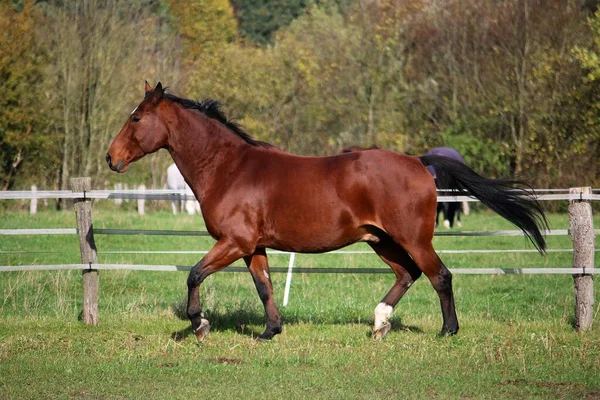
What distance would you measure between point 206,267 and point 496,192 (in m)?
2.93

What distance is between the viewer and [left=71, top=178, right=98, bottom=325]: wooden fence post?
9789 millimetres

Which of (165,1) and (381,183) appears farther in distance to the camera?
(165,1)

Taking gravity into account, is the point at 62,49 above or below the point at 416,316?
above

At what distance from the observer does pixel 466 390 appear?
6.68 meters

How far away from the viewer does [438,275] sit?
8.55 meters

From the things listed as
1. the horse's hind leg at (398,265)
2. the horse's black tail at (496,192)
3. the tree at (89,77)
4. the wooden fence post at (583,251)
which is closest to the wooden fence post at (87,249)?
the horse's hind leg at (398,265)

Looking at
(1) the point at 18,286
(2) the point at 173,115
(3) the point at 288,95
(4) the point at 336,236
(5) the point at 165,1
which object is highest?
(5) the point at 165,1

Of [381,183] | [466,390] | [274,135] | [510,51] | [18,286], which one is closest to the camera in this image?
[466,390]

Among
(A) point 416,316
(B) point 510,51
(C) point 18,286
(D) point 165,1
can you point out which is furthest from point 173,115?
(D) point 165,1

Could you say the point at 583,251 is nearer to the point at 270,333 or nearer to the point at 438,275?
the point at 438,275

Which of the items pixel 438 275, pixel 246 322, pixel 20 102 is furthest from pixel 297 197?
pixel 20 102

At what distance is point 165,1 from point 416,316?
43551 mm

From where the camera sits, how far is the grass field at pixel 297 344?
680cm

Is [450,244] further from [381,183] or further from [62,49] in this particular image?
[62,49]
